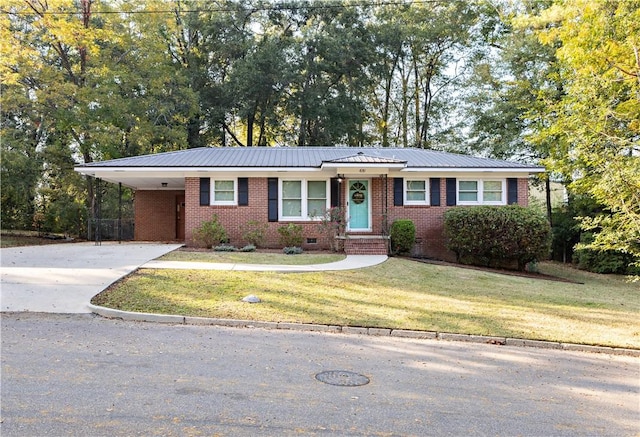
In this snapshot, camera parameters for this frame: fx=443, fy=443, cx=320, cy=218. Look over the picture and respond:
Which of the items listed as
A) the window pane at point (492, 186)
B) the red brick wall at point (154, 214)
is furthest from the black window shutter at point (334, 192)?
the red brick wall at point (154, 214)

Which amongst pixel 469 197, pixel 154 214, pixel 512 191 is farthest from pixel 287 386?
pixel 154 214

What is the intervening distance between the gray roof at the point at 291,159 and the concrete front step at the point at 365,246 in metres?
2.83

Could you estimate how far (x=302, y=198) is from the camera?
1755cm

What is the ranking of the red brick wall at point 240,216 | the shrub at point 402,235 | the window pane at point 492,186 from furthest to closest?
the window pane at point 492,186
the red brick wall at point 240,216
the shrub at point 402,235

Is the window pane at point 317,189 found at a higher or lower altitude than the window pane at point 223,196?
higher

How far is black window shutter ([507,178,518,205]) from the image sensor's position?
59.5 ft

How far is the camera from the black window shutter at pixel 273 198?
17281 mm

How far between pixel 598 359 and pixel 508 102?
857 inches

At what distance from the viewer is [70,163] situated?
2478 cm

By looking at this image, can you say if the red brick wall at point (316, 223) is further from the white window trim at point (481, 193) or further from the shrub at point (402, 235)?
the shrub at point (402, 235)

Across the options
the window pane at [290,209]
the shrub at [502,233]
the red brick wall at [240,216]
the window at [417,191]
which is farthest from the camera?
the window at [417,191]

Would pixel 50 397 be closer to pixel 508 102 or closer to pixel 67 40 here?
pixel 67 40

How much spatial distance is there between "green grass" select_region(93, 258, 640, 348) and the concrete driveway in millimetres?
468

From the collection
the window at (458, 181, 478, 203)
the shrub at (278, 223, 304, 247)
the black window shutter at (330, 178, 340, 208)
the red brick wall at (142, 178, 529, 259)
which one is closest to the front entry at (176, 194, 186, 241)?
the red brick wall at (142, 178, 529, 259)
